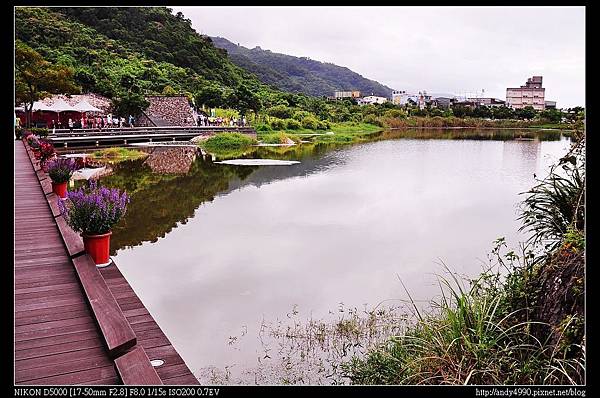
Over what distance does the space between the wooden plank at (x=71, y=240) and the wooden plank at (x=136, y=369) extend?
1.47m

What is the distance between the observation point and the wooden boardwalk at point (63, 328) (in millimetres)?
1909

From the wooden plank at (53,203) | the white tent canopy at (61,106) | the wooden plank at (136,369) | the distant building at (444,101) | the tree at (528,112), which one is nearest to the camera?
the wooden plank at (136,369)

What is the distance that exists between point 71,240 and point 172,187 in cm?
737

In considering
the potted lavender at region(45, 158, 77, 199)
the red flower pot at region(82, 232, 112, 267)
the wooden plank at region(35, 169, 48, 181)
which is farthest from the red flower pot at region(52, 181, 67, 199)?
the red flower pot at region(82, 232, 112, 267)

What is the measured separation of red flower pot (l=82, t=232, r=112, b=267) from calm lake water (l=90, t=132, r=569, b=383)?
2.66 ft

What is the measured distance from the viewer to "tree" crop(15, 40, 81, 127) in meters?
14.8

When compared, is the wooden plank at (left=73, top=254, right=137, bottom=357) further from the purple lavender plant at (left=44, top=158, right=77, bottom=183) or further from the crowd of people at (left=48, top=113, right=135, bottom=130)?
the crowd of people at (left=48, top=113, right=135, bottom=130)

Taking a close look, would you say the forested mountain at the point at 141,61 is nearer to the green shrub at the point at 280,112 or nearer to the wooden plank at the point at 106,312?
the green shrub at the point at 280,112

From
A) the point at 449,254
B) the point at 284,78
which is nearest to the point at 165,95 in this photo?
the point at 284,78

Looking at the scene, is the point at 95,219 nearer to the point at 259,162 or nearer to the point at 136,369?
the point at 136,369

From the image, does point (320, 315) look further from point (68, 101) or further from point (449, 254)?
point (68, 101)

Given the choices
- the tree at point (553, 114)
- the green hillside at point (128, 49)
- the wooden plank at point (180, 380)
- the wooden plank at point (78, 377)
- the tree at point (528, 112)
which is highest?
the green hillside at point (128, 49)

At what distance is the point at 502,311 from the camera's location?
2.65 m

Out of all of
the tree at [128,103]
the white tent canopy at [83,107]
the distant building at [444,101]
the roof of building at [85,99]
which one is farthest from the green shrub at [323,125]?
the white tent canopy at [83,107]
